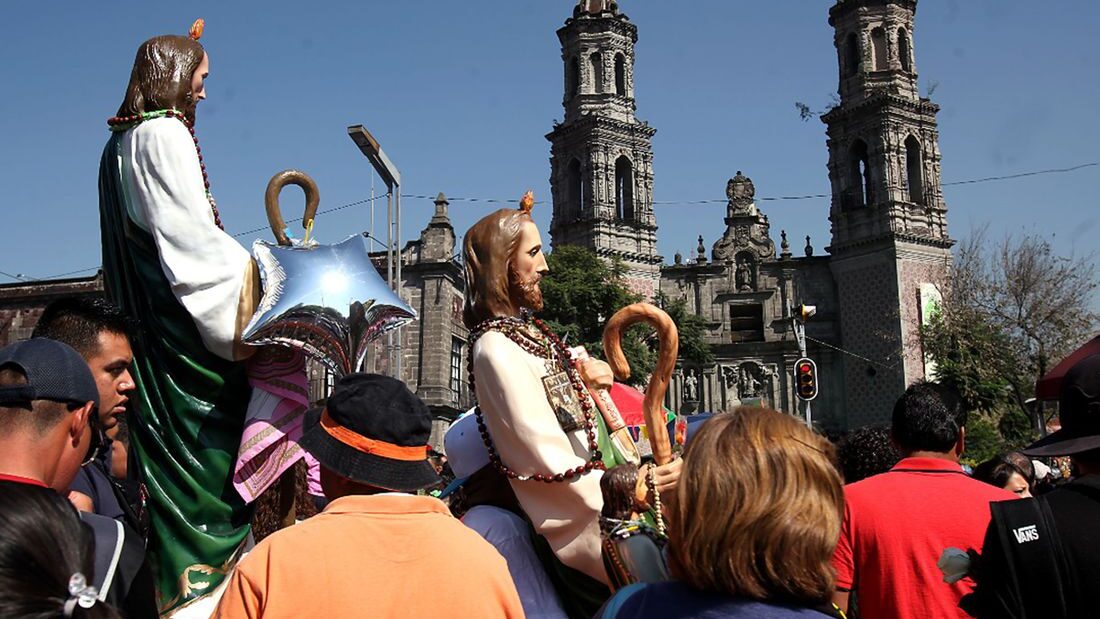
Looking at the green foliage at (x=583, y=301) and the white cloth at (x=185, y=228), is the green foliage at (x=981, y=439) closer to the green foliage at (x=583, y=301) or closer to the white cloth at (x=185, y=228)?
the green foliage at (x=583, y=301)

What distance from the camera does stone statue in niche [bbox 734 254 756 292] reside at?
52.9 metres

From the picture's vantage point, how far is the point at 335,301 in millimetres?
3908

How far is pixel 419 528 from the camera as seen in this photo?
2682mm

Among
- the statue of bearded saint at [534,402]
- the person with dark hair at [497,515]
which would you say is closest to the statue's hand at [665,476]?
the statue of bearded saint at [534,402]

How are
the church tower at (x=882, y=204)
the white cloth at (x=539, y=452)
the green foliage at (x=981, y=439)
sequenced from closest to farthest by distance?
the white cloth at (x=539, y=452), the green foliage at (x=981, y=439), the church tower at (x=882, y=204)

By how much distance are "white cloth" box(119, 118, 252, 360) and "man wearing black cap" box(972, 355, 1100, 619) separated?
8.90 feet

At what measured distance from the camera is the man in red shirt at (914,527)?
4023 mm

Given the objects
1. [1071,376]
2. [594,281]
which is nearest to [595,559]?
[1071,376]

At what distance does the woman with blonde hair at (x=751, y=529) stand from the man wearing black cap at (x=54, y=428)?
1201mm

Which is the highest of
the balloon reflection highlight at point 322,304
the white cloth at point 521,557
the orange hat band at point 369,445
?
the balloon reflection highlight at point 322,304

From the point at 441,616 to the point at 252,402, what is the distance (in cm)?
165

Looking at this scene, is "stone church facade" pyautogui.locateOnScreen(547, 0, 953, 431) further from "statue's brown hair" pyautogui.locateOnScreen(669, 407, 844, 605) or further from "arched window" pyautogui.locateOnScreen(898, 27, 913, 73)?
"statue's brown hair" pyautogui.locateOnScreen(669, 407, 844, 605)

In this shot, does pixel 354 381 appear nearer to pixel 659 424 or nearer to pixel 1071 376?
pixel 659 424

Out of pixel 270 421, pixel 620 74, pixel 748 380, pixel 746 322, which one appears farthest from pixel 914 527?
pixel 746 322
